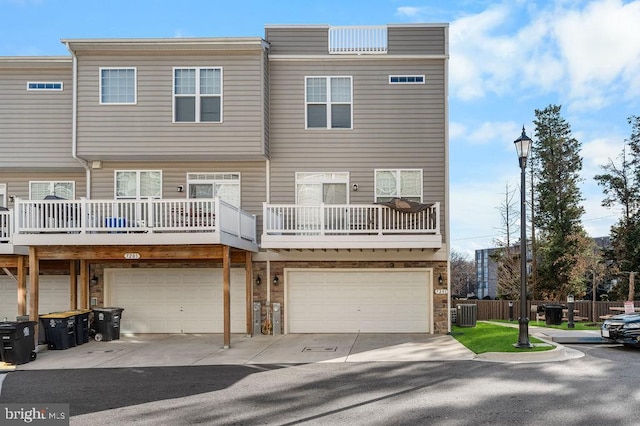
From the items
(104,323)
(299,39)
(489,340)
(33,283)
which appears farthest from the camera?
(299,39)

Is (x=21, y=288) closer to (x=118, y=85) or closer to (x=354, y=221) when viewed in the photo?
(x=118, y=85)

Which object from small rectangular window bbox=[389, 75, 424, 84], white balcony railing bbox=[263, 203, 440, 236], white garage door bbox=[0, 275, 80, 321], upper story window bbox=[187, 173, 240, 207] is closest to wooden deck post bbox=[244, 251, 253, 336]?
white balcony railing bbox=[263, 203, 440, 236]

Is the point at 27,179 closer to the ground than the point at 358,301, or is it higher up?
higher up

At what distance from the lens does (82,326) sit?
615 inches

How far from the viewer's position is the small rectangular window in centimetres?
1722

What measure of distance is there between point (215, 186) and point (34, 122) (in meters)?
6.11

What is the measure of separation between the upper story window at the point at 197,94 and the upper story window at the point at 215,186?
1.78m

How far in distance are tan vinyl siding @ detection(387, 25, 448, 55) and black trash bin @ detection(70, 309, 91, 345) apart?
39.1ft

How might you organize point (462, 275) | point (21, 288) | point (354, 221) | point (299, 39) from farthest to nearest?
point (462, 275)
point (299, 39)
point (354, 221)
point (21, 288)

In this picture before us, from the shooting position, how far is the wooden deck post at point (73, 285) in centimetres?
1717

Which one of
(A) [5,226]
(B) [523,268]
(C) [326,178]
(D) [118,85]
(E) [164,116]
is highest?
(D) [118,85]

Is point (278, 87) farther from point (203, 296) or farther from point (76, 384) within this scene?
point (76, 384)

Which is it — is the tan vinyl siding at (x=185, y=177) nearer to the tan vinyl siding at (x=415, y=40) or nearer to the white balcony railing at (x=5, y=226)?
the white balcony railing at (x=5, y=226)

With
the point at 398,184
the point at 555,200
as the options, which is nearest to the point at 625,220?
the point at 555,200
